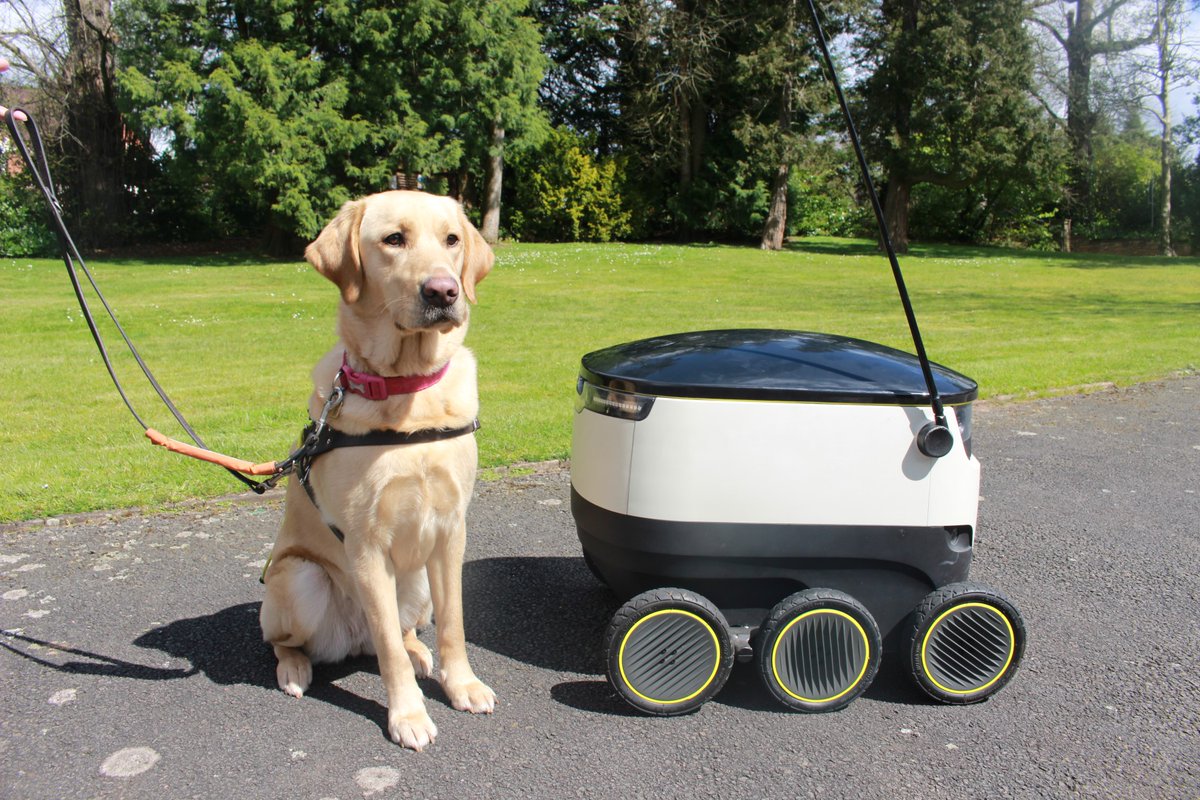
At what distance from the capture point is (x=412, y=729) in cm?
300

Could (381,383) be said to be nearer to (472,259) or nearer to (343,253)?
(343,253)

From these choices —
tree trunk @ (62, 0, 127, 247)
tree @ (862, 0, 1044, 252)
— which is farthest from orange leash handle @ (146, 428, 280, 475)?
tree @ (862, 0, 1044, 252)

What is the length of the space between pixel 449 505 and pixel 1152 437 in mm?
6488

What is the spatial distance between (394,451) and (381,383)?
243 mm

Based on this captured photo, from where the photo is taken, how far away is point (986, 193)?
37.8 metres

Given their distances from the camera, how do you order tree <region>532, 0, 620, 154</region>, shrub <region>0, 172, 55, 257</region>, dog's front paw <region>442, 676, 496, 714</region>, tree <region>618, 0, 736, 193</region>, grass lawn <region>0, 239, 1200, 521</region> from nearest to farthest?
1. dog's front paw <region>442, 676, 496, 714</region>
2. grass lawn <region>0, 239, 1200, 521</region>
3. shrub <region>0, 172, 55, 257</region>
4. tree <region>618, 0, 736, 193</region>
5. tree <region>532, 0, 620, 154</region>

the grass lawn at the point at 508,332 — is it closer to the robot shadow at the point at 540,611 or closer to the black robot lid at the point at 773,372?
the robot shadow at the point at 540,611

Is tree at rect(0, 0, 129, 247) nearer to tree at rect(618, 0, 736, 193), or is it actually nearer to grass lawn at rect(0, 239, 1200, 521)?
grass lawn at rect(0, 239, 1200, 521)

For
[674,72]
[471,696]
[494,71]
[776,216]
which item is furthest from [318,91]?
[471,696]

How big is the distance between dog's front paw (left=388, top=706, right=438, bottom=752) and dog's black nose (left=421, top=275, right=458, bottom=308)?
135 cm

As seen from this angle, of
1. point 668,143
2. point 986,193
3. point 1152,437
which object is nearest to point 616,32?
point 668,143

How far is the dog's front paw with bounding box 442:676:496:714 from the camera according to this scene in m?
3.21

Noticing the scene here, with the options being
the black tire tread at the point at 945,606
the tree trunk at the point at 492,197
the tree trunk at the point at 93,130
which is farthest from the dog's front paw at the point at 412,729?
the tree trunk at the point at 93,130

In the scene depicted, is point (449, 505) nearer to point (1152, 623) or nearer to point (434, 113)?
point (1152, 623)
